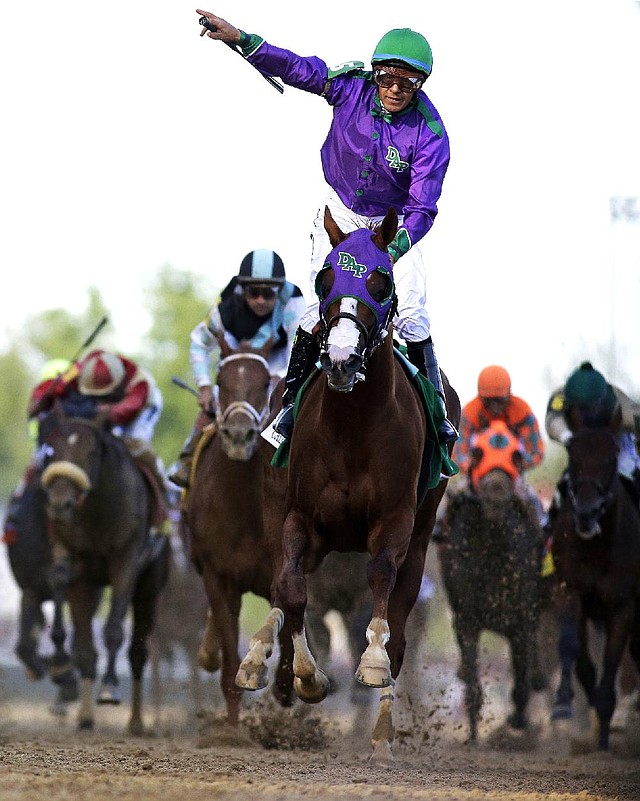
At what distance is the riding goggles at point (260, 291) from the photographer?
1109cm

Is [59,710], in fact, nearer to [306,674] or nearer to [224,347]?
[224,347]

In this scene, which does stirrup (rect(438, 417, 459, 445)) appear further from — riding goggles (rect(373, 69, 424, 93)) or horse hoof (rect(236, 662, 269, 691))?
horse hoof (rect(236, 662, 269, 691))

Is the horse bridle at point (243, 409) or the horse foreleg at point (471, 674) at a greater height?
the horse bridle at point (243, 409)

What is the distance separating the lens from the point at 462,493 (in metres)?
13.6

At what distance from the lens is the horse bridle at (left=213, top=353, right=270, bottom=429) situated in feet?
33.2

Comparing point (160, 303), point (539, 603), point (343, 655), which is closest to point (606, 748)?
point (539, 603)

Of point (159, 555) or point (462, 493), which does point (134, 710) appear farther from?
point (462, 493)

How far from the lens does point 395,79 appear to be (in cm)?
830

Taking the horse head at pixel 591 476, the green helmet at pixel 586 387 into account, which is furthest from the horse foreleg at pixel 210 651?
the green helmet at pixel 586 387

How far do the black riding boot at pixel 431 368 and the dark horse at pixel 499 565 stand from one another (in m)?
4.44

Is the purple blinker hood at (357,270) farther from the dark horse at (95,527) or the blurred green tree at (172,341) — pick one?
the blurred green tree at (172,341)

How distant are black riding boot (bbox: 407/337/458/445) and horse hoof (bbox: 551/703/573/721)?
4.43 metres

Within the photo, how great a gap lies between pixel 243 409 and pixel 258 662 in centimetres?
304

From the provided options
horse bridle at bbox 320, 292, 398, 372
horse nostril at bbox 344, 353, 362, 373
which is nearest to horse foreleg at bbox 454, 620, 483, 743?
horse bridle at bbox 320, 292, 398, 372
